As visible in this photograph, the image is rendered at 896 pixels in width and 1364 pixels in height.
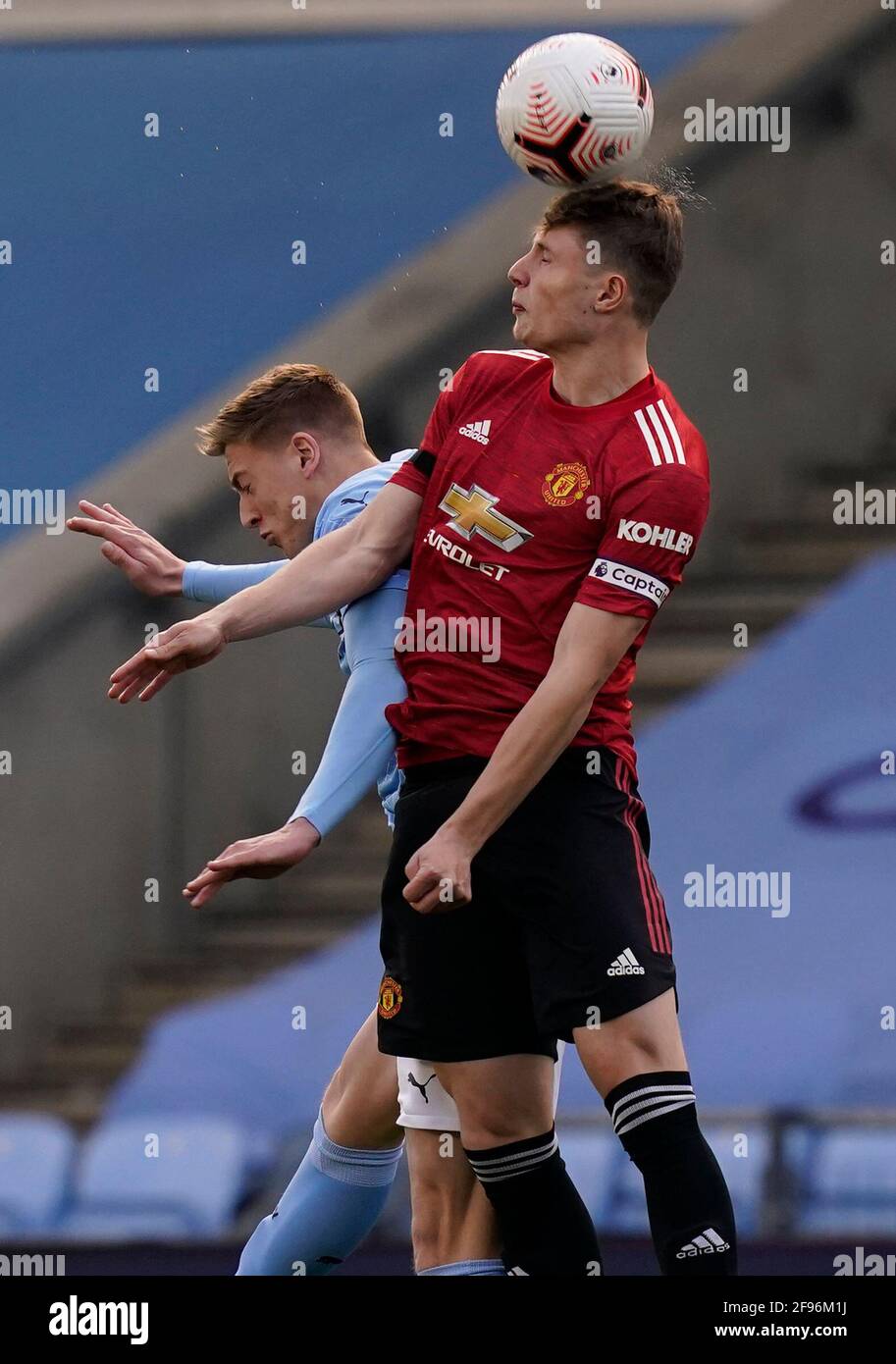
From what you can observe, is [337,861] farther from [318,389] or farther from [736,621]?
[318,389]

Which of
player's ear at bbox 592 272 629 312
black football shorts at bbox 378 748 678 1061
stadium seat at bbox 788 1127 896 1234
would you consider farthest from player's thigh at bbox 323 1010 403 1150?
stadium seat at bbox 788 1127 896 1234

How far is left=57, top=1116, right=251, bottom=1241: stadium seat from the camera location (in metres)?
4.61

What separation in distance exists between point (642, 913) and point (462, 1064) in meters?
0.29

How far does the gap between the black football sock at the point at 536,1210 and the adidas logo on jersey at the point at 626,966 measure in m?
0.27

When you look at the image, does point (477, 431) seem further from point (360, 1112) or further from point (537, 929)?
point (360, 1112)

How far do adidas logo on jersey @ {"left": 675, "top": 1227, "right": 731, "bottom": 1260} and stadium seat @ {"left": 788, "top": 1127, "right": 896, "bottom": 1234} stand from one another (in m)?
2.32

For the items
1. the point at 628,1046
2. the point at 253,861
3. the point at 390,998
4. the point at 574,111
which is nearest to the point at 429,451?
the point at 574,111

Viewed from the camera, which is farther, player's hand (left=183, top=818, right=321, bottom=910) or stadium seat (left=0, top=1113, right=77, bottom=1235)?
stadium seat (left=0, top=1113, right=77, bottom=1235)

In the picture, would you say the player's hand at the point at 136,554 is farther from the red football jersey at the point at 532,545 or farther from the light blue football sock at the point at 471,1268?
the light blue football sock at the point at 471,1268

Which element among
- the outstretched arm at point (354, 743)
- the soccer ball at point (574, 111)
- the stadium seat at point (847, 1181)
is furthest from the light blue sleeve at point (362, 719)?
the stadium seat at point (847, 1181)

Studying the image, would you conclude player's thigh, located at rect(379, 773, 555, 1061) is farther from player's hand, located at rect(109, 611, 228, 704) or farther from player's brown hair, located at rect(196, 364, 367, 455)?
player's brown hair, located at rect(196, 364, 367, 455)

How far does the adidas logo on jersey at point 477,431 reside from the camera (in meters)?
2.50

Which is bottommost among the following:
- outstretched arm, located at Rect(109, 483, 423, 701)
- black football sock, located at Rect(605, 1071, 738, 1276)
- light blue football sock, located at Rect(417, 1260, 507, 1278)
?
light blue football sock, located at Rect(417, 1260, 507, 1278)
